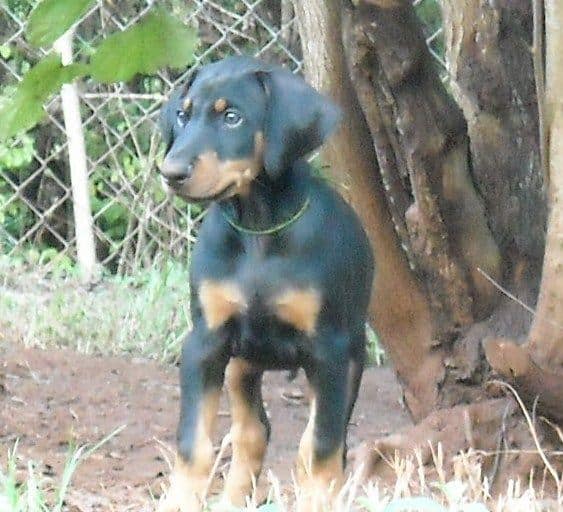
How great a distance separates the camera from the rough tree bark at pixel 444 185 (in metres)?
3.10

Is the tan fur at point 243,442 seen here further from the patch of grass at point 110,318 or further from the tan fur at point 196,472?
the patch of grass at point 110,318

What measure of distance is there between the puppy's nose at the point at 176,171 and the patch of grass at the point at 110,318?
237 cm

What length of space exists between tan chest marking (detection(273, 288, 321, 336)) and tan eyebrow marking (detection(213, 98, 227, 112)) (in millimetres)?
399

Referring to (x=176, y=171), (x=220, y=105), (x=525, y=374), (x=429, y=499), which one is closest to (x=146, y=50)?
(x=176, y=171)

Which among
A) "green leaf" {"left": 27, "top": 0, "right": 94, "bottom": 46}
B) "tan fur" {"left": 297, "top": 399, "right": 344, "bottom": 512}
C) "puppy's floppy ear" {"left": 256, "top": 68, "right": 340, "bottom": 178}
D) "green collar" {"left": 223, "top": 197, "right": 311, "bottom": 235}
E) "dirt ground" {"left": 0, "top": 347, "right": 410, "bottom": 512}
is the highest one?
"green leaf" {"left": 27, "top": 0, "right": 94, "bottom": 46}

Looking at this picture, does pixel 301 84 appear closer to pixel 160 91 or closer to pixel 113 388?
pixel 113 388

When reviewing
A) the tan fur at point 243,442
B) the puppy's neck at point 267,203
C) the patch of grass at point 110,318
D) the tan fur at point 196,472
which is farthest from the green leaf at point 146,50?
the patch of grass at point 110,318

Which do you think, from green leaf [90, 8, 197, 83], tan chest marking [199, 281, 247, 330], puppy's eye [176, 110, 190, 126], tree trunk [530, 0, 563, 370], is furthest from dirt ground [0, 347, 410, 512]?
green leaf [90, 8, 197, 83]

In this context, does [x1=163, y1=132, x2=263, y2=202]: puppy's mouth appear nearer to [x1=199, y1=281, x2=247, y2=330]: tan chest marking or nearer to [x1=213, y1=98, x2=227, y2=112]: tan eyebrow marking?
[x1=213, y1=98, x2=227, y2=112]: tan eyebrow marking

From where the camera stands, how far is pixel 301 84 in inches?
102

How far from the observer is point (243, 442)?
9.27ft

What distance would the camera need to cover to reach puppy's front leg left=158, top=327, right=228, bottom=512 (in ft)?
8.25

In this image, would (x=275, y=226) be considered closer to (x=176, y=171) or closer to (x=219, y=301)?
(x=219, y=301)

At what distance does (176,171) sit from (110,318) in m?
2.75
